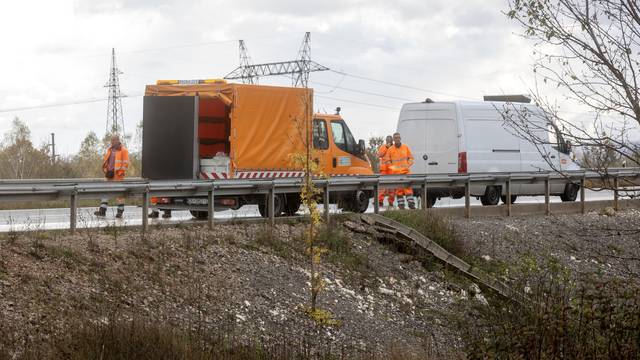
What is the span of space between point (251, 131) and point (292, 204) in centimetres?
177

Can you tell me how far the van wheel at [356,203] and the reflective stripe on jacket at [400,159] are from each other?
2146 millimetres

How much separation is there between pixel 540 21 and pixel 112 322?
17.6 feet

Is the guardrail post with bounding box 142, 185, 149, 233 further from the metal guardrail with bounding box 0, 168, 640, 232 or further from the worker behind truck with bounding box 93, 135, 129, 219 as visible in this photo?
the worker behind truck with bounding box 93, 135, 129, 219

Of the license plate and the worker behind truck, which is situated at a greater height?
the worker behind truck

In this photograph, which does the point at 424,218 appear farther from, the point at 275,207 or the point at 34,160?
the point at 34,160

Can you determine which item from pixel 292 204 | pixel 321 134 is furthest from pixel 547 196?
pixel 292 204

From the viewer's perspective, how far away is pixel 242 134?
1984cm

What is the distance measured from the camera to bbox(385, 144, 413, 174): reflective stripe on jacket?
2188 centimetres

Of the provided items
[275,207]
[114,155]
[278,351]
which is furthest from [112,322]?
[114,155]

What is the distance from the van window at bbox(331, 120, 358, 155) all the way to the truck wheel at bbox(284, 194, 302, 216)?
228 cm

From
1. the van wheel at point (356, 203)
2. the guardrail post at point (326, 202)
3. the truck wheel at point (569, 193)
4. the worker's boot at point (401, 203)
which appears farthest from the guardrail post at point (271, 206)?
the truck wheel at point (569, 193)

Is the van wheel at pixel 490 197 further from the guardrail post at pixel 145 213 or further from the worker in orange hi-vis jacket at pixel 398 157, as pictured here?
the guardrail post at pixel 145 213

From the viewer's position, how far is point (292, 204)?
1938 cm

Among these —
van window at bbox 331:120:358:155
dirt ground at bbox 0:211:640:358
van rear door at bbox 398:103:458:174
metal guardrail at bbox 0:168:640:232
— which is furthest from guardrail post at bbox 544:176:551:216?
van window at bbox 331:120:358:155
